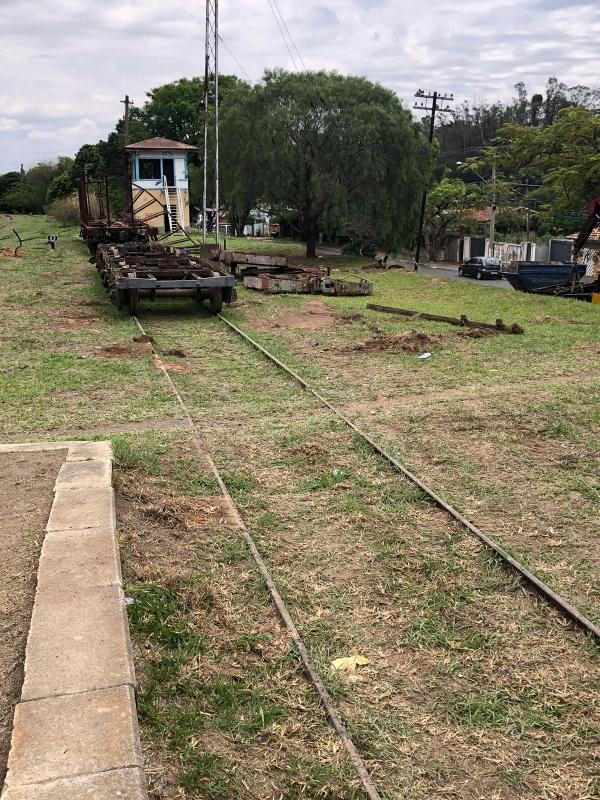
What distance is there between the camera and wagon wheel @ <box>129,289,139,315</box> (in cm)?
1597

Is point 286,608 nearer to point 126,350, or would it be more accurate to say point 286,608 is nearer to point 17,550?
point 17,550

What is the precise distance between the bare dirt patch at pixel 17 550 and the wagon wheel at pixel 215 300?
10005mm

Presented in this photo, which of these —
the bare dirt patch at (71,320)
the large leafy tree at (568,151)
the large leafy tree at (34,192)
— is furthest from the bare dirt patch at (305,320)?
the large leafy tree at (34,192)

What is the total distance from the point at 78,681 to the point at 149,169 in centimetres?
4565

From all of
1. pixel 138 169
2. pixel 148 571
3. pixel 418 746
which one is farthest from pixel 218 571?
pixel 138 169

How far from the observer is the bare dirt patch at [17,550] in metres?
3.69

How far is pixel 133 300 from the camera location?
1617cm

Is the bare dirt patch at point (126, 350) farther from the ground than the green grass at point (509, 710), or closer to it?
farther from the ground

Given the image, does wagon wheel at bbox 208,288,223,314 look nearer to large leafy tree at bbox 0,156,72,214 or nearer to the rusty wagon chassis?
the rusty wagon chassis

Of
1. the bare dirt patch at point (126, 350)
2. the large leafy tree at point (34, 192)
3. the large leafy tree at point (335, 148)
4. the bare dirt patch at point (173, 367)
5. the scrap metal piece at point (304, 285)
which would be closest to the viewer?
the bare dirt patch at point (173, 367)

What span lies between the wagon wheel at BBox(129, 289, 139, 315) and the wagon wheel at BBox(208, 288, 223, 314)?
161 cm

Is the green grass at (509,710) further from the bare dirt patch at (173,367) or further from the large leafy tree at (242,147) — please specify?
the large leafy tree at (242,147)

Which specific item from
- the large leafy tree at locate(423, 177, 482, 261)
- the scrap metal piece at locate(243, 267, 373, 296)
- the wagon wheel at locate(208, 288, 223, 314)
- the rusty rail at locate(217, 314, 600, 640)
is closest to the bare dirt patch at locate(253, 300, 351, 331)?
the wagon wheel at locate(208, 288, 223, 314)

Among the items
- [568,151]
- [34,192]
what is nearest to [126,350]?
[568,151]
